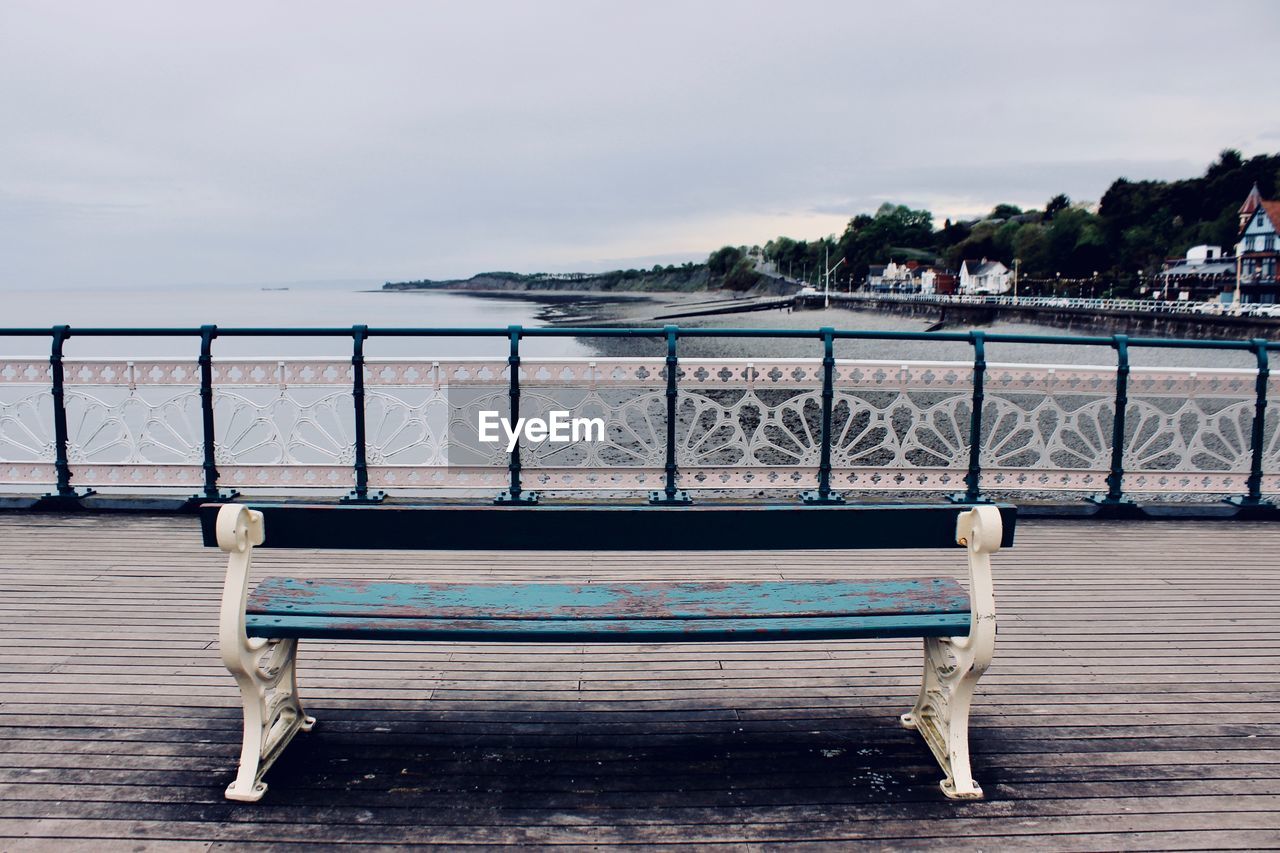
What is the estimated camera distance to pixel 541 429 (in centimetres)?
778

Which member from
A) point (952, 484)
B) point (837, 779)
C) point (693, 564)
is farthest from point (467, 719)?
point (952, 484)

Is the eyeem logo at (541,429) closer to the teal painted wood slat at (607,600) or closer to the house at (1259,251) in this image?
the teal painted wood slat at (607,600)

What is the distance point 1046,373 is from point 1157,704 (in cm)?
396

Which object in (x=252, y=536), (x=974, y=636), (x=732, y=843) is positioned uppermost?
(x=252, y=536)

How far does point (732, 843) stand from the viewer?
2.78 metres

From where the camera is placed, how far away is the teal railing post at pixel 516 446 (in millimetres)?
6914

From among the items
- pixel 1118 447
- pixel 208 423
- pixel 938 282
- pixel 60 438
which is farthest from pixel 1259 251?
pixel 60 438

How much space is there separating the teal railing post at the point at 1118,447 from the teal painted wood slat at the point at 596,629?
188 inches

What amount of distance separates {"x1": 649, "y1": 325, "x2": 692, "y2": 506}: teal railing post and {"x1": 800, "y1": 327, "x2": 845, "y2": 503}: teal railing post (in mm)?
1017

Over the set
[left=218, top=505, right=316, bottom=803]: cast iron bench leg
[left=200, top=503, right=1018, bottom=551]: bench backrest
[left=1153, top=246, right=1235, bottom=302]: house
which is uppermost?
[left=1153, top=246, right=1235, bottom=302]: house

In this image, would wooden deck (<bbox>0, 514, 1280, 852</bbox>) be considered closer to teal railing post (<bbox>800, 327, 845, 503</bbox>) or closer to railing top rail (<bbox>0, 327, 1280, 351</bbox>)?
teal railing post (<bbox>800, 327, 845, 503</bbox>)

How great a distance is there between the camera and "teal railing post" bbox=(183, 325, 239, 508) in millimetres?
6875

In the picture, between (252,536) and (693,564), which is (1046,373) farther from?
(252,536)

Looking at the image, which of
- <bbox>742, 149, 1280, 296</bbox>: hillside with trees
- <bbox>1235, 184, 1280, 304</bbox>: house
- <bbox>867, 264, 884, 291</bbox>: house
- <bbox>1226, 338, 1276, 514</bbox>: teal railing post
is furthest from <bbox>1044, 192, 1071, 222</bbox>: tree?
<bbox>1226, 338, 1276, 514</bbox>: teal railing post
